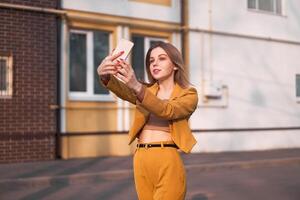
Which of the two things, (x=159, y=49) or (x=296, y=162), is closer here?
(x=159, y=49)

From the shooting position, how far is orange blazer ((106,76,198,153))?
3025 mm

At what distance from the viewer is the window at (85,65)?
521 inches

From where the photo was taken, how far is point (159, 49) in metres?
3.30

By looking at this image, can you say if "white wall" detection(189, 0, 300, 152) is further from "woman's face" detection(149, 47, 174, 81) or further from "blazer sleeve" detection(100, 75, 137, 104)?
"blazer sleeve" detection(100, 75, 137, 104)

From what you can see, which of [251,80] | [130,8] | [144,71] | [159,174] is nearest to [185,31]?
[144,71]

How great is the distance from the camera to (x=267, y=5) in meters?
17.1

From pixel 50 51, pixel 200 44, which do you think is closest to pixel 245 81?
pixel 200 44

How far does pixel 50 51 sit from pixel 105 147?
9.38ft

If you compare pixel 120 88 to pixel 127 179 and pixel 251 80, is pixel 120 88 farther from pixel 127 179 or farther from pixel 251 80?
pixel 251 80

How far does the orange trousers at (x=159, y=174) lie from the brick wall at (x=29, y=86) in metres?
8.87

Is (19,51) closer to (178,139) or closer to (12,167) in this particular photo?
(12,167)

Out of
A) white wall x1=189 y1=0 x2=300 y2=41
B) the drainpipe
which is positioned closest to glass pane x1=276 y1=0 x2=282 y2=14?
white wall x1=189 y1=0 x2=300 y2=41

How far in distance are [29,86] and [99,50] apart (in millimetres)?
2452

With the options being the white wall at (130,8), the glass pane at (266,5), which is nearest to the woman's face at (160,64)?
the white wall at (130,8)
